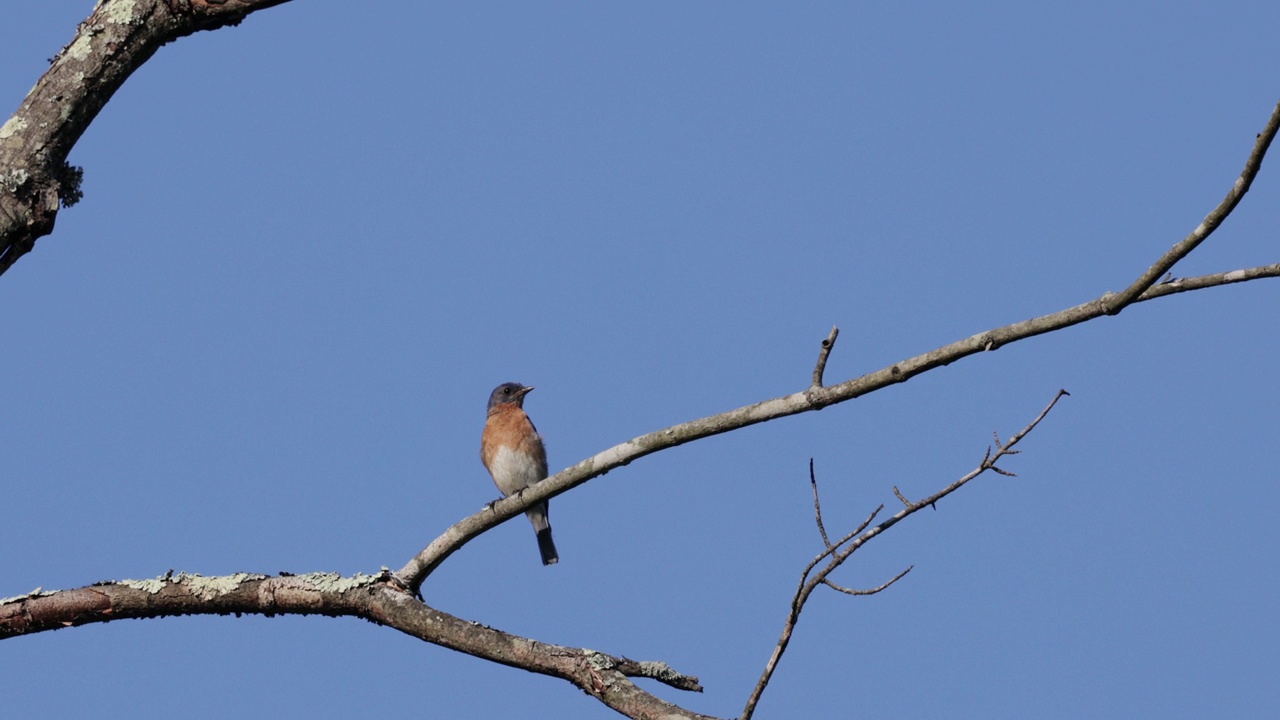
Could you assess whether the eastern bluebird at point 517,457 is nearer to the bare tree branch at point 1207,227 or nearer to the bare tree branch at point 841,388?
the bare tree branch at point 841,388

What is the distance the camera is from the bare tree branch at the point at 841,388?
3928mm

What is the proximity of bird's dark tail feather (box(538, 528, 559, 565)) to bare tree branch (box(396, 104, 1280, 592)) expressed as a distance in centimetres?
637

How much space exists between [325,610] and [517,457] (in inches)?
253

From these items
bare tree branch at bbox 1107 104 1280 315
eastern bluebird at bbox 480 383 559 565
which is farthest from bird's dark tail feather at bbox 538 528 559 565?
bare tree branch at bbox 1107 104 1280 315

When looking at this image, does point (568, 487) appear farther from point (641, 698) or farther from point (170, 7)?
point (170, 7)

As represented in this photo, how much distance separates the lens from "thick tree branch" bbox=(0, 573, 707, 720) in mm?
4770

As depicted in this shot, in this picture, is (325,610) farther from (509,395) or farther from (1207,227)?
(509,395)

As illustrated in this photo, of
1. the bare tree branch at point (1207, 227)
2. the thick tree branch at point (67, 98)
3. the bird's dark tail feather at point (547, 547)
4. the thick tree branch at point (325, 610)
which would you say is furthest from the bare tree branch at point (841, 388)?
the bird's dark tail feather at point (547, 547)

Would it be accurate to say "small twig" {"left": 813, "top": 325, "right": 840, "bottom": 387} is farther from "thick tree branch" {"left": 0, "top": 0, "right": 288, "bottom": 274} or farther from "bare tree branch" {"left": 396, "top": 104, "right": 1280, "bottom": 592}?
"thick tree branch" {"left": 0, "top": 0, "right": 288, "bottom": 274}

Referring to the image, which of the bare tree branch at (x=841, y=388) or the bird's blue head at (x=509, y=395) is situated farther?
the bird's blue head at (x=509, y=395)

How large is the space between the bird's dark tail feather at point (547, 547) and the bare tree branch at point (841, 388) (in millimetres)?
6368

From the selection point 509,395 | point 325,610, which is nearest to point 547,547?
point 509,395

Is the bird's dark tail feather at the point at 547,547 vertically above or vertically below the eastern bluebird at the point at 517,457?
below

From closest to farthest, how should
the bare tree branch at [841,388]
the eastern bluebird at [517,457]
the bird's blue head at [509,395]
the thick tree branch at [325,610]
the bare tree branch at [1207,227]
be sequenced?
the bare tree branch at [1207,227] → the bare tree branch at [841,388] → the thick tree branch at [325,610] → the eastern bluebird at [517,457] → the bird's blue head at [509,395]
